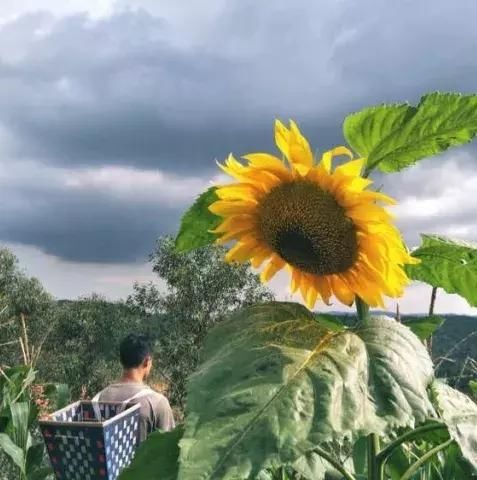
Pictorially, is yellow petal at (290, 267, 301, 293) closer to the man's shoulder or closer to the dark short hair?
the man's shoulder

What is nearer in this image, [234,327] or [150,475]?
[234,327]

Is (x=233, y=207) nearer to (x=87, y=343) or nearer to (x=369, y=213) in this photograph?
(x=369, y=213)

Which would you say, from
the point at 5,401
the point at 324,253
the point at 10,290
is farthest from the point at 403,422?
the point at 10,290

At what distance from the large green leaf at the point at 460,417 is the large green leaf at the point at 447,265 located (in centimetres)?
11

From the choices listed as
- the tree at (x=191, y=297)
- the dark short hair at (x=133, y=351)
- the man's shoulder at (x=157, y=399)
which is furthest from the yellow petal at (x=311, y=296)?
the tree at (x=191, y=297)

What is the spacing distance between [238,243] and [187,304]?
16.8 metres

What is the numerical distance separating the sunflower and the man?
108 inches

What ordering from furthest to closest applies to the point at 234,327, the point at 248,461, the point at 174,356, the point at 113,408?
the point at 174,356
the point at 113,408
the point at 234,327
the point at 248,461

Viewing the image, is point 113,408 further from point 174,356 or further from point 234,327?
point 174,356

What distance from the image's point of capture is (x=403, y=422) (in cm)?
74

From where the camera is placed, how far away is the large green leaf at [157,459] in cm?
97

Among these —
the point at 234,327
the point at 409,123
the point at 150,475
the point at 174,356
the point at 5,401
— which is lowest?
the point at 174,356

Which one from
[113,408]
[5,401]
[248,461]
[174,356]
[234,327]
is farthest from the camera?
[174,356]

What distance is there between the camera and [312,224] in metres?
0.95
